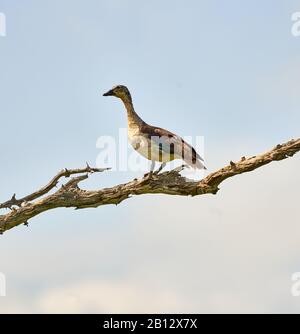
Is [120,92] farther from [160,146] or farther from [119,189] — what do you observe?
[119,189]

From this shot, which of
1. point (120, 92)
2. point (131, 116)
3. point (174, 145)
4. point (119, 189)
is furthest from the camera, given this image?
point (120, 92)

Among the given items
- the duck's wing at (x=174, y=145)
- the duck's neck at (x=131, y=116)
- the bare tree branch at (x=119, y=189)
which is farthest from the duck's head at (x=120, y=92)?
the bare tree branch at (x=119, y=189)

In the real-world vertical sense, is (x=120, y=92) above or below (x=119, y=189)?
above

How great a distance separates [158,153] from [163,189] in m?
1.00

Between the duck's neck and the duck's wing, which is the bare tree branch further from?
the duck's neck

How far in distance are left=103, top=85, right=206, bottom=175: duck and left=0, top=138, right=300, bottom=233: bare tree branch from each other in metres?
0.31

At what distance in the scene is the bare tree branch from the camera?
13.0 meters

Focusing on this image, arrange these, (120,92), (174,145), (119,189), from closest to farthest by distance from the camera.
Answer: (119,189), (174,145), (120,92)

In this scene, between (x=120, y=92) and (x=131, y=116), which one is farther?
(x=120, y=92)

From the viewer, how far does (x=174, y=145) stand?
47.7ft

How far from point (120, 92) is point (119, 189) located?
97.2 inches

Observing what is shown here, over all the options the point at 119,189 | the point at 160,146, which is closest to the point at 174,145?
the point at 160,146

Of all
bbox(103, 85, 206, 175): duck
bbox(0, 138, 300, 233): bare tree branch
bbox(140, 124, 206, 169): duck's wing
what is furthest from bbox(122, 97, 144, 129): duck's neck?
bbox(0, 138, 300, 233): bare tree branch
